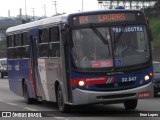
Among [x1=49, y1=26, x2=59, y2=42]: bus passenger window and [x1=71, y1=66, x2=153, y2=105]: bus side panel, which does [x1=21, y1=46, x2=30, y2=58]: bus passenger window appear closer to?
[x1=49, y1=26, x2=59, y2=42]: bus passenger window

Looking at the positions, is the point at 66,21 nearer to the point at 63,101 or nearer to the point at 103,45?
the point at 103,45

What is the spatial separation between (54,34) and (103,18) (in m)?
1.84

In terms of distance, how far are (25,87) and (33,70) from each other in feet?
6.37

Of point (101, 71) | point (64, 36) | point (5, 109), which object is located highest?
point (64, 36)

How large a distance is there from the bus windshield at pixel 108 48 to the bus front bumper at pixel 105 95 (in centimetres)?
69

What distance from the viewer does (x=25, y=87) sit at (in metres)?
21.1

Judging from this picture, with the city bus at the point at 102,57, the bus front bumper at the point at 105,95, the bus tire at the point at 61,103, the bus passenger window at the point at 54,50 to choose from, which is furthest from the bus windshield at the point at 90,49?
the bus tire at the point at 61,103

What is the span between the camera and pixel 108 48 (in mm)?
14984

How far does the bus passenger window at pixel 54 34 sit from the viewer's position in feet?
53.0

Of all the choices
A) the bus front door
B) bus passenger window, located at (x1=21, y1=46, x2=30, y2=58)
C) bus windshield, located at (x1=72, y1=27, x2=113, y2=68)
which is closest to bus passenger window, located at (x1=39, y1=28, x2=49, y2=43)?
the bus front door

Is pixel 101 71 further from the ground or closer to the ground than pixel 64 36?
closer to the ground

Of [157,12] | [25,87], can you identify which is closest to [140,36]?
[25,87]

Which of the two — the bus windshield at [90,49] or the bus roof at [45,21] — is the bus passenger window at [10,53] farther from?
the bus windshield at [90,49]

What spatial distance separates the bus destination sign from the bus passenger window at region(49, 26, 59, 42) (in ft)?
3.66
